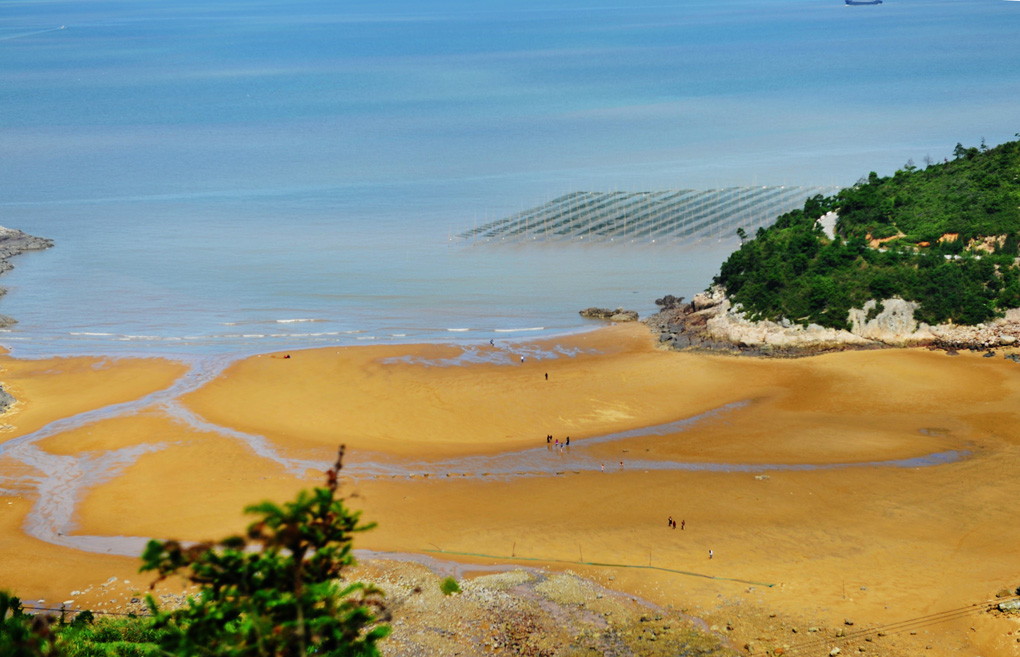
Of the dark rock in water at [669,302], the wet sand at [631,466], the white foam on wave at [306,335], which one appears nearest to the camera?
the wet sand at [631,466]

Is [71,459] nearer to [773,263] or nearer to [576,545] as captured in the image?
[576,545]

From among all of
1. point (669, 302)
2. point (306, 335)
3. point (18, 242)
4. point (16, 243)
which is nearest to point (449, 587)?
point (306, 335)

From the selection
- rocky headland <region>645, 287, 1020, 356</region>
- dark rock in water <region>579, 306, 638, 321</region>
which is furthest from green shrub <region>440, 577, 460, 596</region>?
dark rock in water <region>579, 306, 638, 321</region>

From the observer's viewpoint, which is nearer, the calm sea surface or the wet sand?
the wet sand

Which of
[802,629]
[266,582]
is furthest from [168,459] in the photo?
[266,582]

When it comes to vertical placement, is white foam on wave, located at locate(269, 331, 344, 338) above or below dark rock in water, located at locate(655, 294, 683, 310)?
below

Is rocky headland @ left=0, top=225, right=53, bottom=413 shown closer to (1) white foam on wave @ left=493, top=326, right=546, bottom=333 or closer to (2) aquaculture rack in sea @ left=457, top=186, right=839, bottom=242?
(2) aquaculture rack in sea @ left=457, top=186, right=839, bottom=242

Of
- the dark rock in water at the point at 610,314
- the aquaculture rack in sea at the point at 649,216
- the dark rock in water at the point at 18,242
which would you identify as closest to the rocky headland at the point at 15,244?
the dark rock in water at the point at 18,242

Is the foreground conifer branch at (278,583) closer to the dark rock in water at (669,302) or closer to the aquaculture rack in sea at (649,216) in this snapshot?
the dark rock in water at (669,302)
